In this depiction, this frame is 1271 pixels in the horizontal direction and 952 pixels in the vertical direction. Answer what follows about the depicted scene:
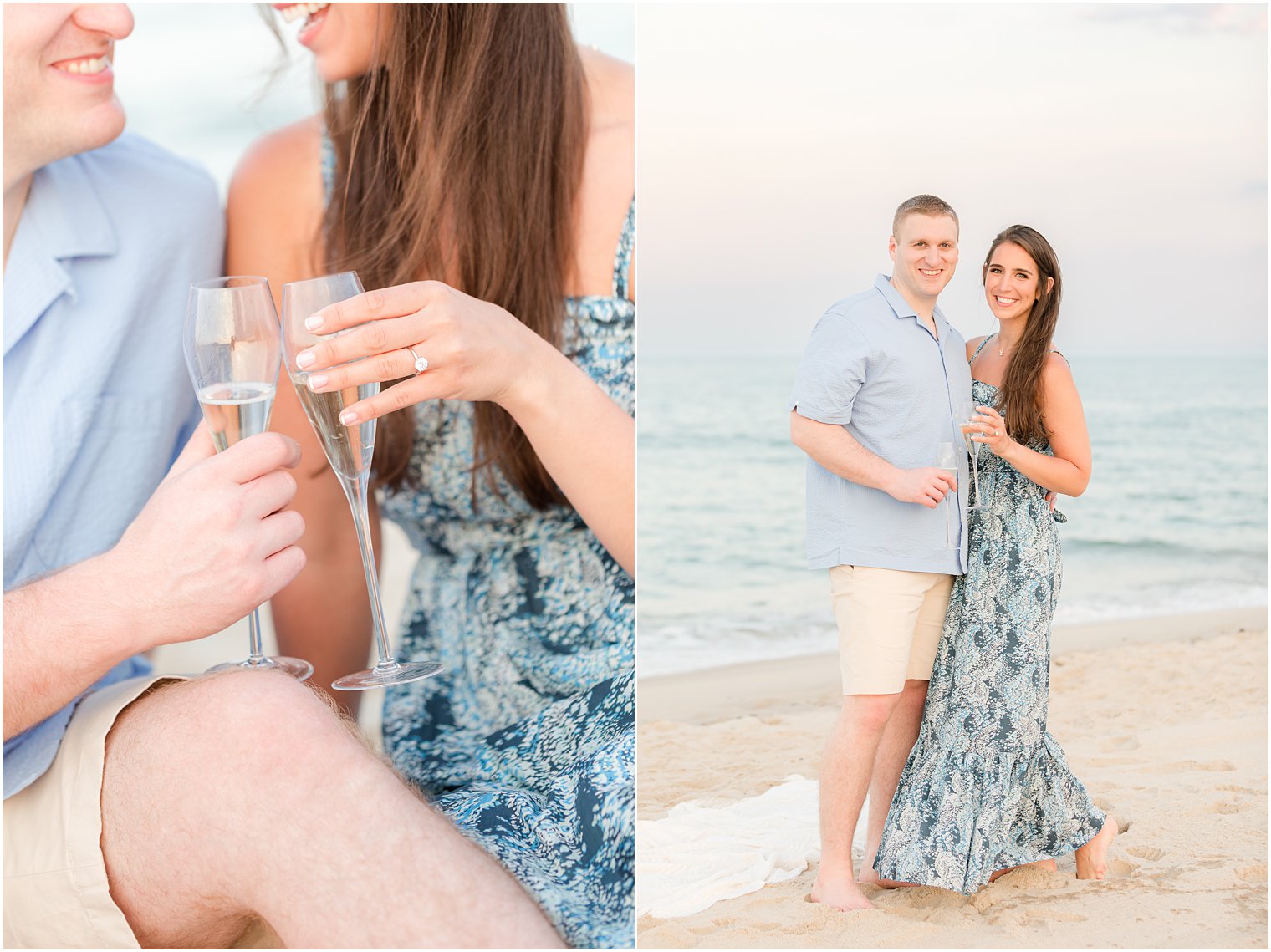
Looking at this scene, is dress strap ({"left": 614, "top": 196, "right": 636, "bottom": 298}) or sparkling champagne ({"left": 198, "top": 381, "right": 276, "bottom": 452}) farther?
dress strap ({"left": 614, "top": 196, "right": 636, "bottom": 298})

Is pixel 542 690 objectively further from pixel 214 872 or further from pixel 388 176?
pixel 388 176

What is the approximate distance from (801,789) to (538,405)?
2.36 m

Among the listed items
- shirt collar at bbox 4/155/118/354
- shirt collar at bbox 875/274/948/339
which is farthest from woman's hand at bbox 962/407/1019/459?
shirt collar at bbox 4/155/118/354

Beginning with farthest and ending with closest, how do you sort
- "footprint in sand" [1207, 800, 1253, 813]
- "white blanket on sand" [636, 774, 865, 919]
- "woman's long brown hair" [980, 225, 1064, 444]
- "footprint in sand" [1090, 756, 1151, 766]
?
"footprint in sand" [1090, 756, 1151, 766], "footprint in sand" [1207, 800, 1253, 813], "white blanket on sand" [636, 774, 865, 919], "woman's long brown hair" [980, 225, 1064, 444]

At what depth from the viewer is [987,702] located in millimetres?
2764

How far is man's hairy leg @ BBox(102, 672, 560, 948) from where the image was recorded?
155 cm

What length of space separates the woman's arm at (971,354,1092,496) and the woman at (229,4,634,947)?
36.6 inches

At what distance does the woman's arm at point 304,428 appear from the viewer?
2.50m

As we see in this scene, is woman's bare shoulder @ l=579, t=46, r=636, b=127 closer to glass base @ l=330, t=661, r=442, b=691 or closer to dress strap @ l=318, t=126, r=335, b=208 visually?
dress strap @ l=318, t=126, r=335, b=208

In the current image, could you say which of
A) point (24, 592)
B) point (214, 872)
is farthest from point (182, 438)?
point (214, 872)

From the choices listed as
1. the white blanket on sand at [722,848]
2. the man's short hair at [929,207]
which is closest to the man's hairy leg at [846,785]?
the white blanket on sand at [722,848]

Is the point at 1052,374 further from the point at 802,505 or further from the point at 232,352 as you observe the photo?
the point at 802,505

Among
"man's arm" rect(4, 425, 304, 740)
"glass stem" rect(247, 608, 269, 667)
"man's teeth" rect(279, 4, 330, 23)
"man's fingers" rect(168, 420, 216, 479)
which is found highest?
"man's teeth" rect(279, 4, 330, 23)

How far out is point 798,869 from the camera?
3.15 m
